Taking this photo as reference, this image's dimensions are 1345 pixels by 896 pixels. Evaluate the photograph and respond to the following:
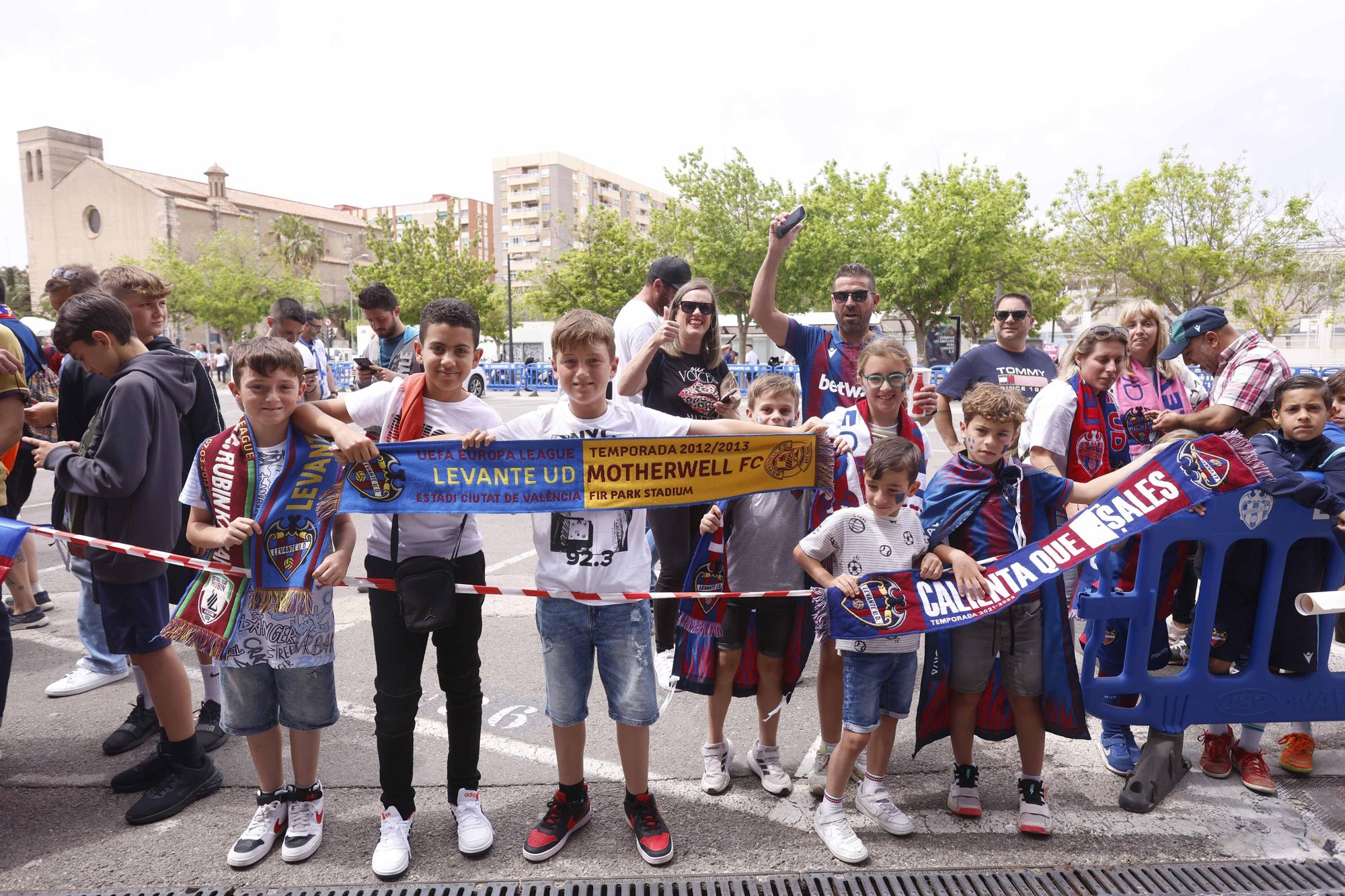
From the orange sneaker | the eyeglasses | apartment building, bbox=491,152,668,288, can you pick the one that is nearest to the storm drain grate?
the orange sneaker

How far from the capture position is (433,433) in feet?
10.1

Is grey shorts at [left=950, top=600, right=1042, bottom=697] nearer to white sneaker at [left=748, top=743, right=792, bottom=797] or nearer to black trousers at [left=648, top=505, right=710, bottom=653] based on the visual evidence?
white sneaker at [left=748, top=743, right=792, bottom=797]

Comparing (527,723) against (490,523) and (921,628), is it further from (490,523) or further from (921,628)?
(490,523)

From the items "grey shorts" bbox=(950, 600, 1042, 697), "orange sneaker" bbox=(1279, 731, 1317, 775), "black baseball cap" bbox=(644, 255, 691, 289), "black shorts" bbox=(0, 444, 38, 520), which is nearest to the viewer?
"grey shorts" bbox=(950, 600, 1042, 697)

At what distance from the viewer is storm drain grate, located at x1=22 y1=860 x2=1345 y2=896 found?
271 centimetres

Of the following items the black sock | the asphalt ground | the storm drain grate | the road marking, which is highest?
the black sock

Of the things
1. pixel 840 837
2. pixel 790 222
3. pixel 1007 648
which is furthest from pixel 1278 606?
pixel 790 222

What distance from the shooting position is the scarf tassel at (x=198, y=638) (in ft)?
9.49

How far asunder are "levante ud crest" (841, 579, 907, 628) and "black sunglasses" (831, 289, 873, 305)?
5.06 ft

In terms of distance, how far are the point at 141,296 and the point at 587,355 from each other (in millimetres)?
2482

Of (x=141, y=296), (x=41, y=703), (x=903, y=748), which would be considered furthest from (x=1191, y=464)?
(x=41, y=703)

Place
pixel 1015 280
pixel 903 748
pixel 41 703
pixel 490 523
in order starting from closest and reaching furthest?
pixel 903 748 < pixel 41 703 < pixel 490 523 < pixel 1015 280

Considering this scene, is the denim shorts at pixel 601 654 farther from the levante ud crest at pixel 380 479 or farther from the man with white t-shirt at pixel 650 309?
the man with white t-shirt at pixel 650 309

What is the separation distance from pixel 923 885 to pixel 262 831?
242 cm
